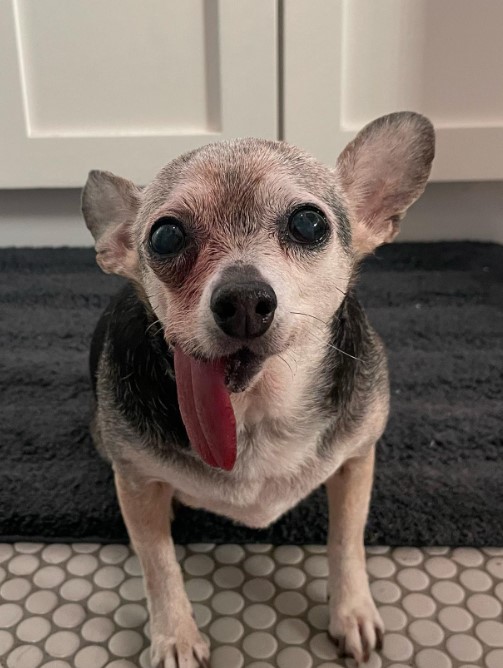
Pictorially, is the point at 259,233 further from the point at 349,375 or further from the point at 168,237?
the point at 349,375

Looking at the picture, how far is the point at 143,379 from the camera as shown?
0.83 metres

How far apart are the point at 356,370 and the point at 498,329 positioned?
804 millimetres

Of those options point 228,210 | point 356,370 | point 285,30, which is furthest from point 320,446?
point 285,30

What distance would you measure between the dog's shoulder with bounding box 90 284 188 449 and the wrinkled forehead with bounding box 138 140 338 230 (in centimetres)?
15

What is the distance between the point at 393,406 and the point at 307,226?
0.65 m

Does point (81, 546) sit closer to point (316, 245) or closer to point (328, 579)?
point (328, 579)

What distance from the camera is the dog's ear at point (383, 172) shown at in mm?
832

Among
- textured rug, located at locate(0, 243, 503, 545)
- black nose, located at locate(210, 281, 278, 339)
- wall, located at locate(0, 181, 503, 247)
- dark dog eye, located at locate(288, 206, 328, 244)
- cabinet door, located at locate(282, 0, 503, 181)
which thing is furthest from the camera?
wall, located at locate(0, 181, 503, 247)

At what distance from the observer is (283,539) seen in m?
1.03

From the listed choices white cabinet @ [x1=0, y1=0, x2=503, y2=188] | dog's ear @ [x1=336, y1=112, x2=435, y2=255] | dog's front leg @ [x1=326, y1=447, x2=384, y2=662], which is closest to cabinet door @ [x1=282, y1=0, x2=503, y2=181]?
white cabinet @ [x1=0, y1=0, x2=503, y2=188]

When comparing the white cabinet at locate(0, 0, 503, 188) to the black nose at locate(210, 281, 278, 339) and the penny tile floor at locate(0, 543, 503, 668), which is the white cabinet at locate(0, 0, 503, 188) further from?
the black nose at locate(210, 281, 278, 339)

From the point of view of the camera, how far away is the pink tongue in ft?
2.27

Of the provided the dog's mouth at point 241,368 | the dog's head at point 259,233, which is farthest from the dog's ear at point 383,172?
the dog's mouth at point 241,368

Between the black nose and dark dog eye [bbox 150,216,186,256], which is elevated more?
dark dog eye [bbox 150,216,186,256]
